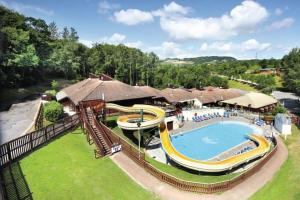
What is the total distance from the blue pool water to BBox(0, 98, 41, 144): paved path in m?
14.4

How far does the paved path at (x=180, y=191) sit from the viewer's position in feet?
44.8

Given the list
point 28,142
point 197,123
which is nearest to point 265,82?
point 197,123

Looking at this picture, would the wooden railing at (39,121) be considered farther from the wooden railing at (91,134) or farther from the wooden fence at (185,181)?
the wooden fence at (185,181)

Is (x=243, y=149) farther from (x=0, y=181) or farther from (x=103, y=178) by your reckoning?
(x=0, y=181)

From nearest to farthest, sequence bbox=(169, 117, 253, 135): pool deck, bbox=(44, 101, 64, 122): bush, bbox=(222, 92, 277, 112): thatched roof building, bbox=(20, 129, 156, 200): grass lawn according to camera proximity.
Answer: bbox=(20, 129, 156, 200): grass lawn → bbox=(44, 101, 64, 122): bush → bbox=(169, 117, 253, 135): pool deck → bbox=(222, 92, 277, 112): thatched roof building

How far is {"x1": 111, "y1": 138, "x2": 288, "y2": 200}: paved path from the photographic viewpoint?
13.6m

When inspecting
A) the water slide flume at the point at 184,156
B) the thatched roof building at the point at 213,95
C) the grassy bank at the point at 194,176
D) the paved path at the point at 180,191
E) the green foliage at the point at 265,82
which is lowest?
the grassy bank at the point at 194,176

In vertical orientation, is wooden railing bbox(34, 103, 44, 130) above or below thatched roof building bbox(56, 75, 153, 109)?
below

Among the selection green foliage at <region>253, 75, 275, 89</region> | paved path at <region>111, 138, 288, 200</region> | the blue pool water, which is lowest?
the blue pool water

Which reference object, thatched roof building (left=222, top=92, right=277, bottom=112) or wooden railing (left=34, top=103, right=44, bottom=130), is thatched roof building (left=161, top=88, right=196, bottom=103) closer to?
thatched roof building (left=222, top=92, right=277, bottom=112)

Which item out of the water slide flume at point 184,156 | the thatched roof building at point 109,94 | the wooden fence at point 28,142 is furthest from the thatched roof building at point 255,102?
the wooden fence at point 28,142

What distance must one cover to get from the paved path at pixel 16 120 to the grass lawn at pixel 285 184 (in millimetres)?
17834

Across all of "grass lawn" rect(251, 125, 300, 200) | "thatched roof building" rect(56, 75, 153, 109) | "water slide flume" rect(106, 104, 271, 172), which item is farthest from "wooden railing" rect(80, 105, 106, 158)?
"grass lawn" rect(251, 125, 300, 200)

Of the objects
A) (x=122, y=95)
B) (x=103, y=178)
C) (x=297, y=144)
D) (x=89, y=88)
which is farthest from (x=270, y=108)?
(x=103, y=178)
